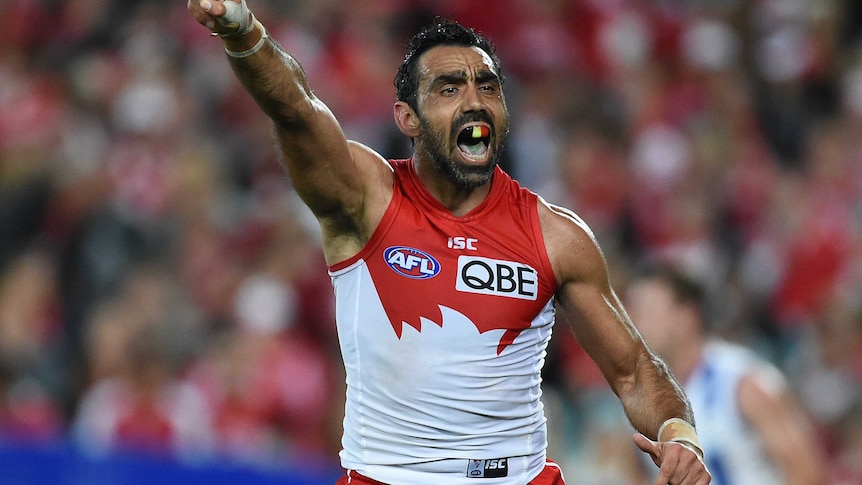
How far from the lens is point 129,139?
10.5 metres

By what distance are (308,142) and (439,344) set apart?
0.71 meters

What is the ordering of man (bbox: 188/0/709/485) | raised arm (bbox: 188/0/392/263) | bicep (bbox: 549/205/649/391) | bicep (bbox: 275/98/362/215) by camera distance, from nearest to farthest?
raised arm (bbox: 188/0/392/263), bicep (bbox: 275/98/362/215), man (bbox: 188/0/709/485), bicep (bbox: 549/205/649/391)

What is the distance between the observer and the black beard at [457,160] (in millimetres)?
4355

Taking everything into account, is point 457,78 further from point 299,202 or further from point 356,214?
point 299,202

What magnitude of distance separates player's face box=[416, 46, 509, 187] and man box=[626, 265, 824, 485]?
105 inches

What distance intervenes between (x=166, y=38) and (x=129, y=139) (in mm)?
1098

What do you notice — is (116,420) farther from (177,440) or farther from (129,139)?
(129,139)

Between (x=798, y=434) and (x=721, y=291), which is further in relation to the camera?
(x=721, y=291)

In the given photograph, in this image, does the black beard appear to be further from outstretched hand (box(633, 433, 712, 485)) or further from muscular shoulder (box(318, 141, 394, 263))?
outstretched hand (box(633, 433, 712, 485))

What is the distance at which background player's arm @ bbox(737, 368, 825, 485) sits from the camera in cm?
640

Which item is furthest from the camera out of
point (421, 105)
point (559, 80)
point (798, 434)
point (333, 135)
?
point (559, 80)

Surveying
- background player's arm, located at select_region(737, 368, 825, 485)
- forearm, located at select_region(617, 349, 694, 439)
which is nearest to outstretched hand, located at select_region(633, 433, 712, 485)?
forearm, located at select_region(617, 349, 694, 439)

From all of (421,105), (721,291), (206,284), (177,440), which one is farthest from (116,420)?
(421,105)

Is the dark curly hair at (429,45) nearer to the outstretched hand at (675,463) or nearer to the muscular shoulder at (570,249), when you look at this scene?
the muscular shoulder at (570,249)
